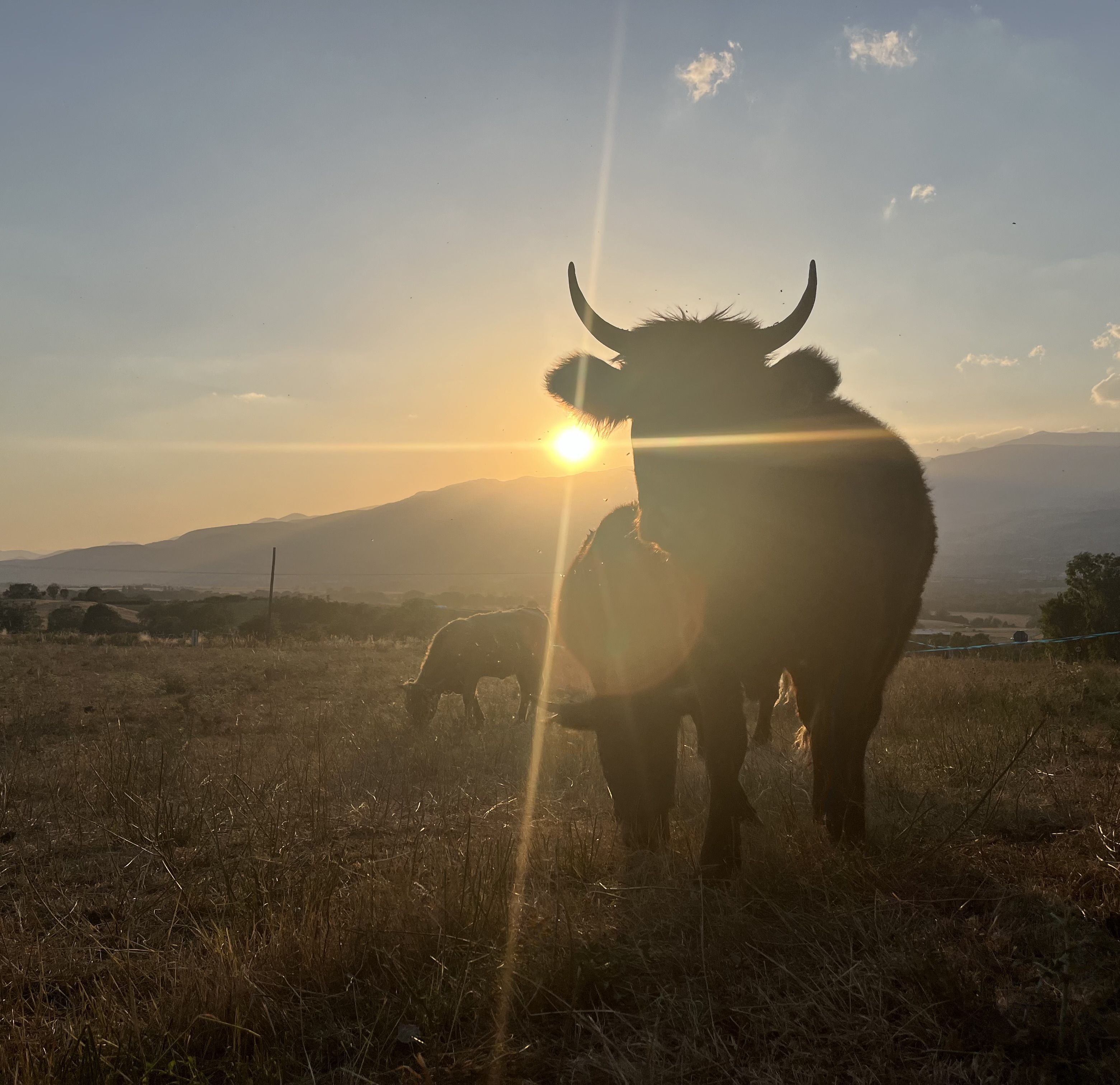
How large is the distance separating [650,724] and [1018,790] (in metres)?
2.27

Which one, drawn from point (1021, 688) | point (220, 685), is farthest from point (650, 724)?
point (220, 685)

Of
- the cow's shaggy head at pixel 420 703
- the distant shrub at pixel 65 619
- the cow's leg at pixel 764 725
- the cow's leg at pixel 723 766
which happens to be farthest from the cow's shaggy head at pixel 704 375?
the distant shrub at pixel 65 619

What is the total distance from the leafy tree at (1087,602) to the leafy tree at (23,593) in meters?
63.3

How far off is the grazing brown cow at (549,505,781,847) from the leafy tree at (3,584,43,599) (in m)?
64.4

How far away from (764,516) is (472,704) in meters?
10.6

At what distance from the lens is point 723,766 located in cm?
371

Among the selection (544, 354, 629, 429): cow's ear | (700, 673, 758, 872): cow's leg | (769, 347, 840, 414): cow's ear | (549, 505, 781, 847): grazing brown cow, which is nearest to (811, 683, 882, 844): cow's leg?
(549, 505, 781, 847): grazing brown cow

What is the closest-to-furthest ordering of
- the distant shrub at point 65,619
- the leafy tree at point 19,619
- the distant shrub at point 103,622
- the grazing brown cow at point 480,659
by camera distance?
the grazing brown cow at point 480,659 → the leafy tree at point 19,619 → the distant shrub at point 103,622 → the distant shrub at point 65,619

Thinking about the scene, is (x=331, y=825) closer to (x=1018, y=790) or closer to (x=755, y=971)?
(x=755, y=971)

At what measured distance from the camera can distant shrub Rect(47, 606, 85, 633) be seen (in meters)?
37.5

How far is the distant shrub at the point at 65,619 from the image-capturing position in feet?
123

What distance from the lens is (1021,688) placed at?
10.1 metres

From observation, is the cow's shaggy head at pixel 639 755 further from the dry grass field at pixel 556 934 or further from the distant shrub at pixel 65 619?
the distant shrub at pixel 65 619

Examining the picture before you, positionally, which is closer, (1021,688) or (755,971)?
(755,971)
